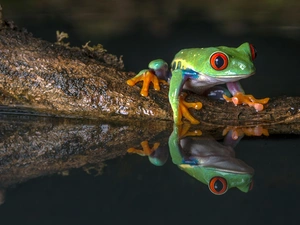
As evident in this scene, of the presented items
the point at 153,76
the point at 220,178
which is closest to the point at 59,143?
the point at 153,76

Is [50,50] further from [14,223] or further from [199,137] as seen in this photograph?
[14,223]

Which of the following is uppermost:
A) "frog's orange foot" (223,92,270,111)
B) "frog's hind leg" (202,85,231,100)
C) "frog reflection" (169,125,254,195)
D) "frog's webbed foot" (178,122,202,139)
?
"frog's hind leg" (202,85,231,100)

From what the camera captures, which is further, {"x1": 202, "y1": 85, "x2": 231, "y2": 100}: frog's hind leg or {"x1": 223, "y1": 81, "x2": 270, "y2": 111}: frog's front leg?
{"x1": 202, "y1": 85, "x2": 231, "y2": 100}: frog's hind leg

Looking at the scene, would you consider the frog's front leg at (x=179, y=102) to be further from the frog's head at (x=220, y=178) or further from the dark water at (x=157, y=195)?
the frog's head at (x=220, y=178)

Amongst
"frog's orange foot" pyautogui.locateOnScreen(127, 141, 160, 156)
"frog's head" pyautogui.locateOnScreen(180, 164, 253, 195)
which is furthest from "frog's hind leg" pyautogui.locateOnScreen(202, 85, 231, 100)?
"frog's head" pyautogui.locateOnScreen(180, 164, 253, 195)

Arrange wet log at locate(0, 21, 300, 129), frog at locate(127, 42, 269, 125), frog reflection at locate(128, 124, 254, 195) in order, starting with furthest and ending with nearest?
wet log at locate(0, 21, 300, 129), frog at locate(127, 42, 269, 125), frog reflection at locate(128, 124, 254, 195)

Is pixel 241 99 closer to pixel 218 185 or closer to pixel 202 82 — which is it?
pixel 202 82

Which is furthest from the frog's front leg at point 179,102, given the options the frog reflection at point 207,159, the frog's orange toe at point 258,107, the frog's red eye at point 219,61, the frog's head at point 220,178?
the frog's head at point 220,178

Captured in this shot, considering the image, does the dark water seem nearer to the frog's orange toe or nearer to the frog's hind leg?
the frog's orange toe
